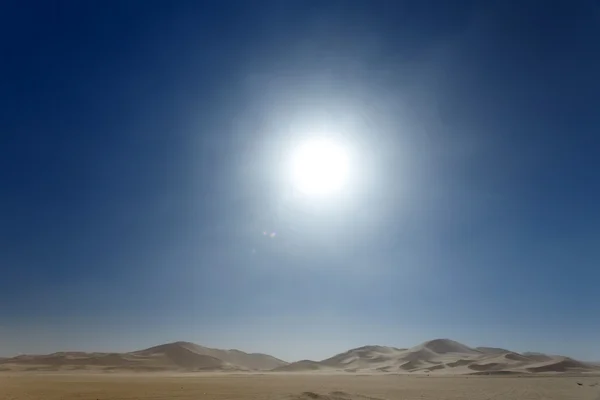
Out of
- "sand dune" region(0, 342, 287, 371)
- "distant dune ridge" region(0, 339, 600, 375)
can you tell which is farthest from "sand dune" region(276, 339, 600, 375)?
"sand dune" region(0, 342, 287, 371)

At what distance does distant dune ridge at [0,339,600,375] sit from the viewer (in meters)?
97.4

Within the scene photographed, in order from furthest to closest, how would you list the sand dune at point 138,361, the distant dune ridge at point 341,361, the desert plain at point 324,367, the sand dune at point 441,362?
the sand dune at point 138,361
the distant dune ridge at point 341,361
the sand dune at point 441,362
the desert plain at point 324,367

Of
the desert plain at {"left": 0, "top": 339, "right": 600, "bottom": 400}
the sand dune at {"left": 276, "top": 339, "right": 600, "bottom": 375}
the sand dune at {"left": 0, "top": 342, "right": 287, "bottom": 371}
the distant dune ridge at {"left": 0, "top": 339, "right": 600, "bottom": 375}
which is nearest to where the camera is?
the desert plain at {"left": 0, "top": 339, "right": 600, "bottom": 400}

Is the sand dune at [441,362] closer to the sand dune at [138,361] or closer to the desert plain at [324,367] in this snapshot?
the desert plain at [324,367]

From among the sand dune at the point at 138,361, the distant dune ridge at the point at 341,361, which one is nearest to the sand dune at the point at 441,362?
the distant dune ridge at the point at 341,361

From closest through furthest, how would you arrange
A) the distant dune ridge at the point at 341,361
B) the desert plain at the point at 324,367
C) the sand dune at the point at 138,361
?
the desert plain at the point at 324,367 → the distant dune ridge at the point at 341,361 → the sand dune at the point at 138,361

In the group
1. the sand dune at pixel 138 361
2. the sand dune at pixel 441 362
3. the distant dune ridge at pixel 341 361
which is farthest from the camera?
the sand dune at pixel 138 361

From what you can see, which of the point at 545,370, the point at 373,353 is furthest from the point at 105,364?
the point at 545,370

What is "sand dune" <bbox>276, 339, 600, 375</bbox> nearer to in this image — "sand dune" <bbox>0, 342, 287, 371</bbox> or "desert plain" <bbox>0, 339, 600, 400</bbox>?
"desert plain" <bbox>0, 339, 600, 400</bbox>

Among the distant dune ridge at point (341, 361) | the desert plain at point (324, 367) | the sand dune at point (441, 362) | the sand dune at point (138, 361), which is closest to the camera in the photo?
the desert plain at point (324, 367)

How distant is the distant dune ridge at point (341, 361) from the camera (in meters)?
97.4

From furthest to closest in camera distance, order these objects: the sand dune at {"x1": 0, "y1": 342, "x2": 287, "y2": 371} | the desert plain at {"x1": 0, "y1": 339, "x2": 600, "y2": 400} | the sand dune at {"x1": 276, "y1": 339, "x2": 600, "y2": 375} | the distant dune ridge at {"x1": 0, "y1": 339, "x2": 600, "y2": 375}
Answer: the sand dune at {"x1": 0, "y1": 342, "x2": 287, "y2": 371}
the distant dune ridge at {"x1": 0, "y1": 339, "x2": 600, "y2": 375}
the sand dune at {"x1": 276, "y1": 339, "x2": 600, "y2": 375}
the desert plain at {"x1": 0, "y1": 339, "x2": 600, "y2": 400}

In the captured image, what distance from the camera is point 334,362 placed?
135250 millimetres

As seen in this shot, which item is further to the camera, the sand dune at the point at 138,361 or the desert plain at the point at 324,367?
the sand dune at the point at 138,361
